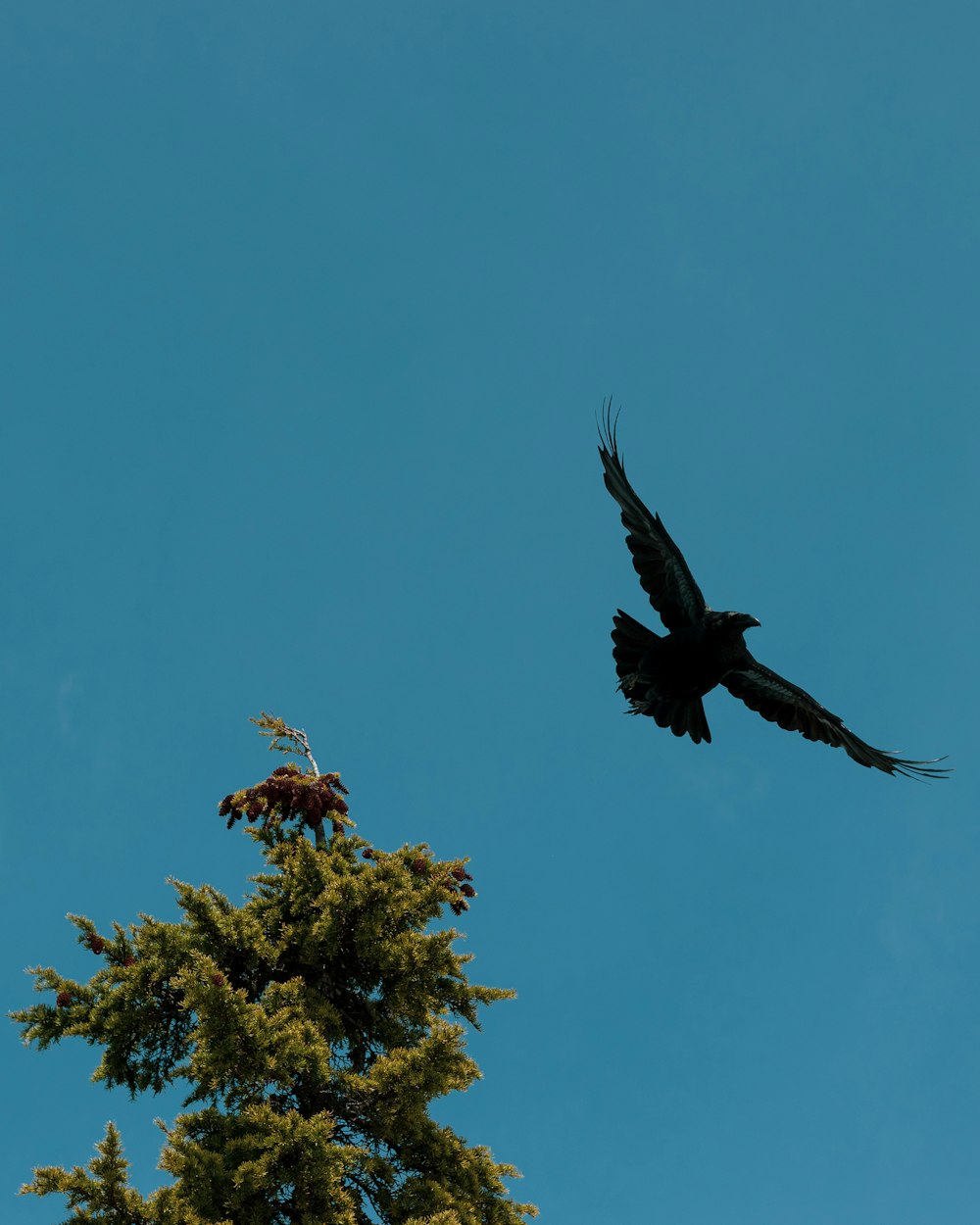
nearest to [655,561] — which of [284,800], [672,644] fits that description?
[672,644]

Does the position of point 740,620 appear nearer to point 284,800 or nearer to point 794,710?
point 794,710

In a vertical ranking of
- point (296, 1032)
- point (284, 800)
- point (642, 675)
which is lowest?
point (296, 1032)

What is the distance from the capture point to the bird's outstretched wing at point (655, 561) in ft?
36.3

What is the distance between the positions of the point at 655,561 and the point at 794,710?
2.77m

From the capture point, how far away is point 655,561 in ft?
36.7

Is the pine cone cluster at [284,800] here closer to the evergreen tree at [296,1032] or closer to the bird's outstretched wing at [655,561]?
the evergreen tree at [296,1032]

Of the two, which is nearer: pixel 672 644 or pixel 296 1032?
pixel 296 1032

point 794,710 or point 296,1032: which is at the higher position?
point 794,710

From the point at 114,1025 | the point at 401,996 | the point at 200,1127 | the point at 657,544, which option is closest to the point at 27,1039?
Answer: the point at 114,1025

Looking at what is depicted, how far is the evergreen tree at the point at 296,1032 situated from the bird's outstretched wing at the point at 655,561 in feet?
12.3

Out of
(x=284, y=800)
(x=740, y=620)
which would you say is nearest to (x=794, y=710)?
(x=740, y=620)

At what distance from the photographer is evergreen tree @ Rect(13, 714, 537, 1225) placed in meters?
7.95

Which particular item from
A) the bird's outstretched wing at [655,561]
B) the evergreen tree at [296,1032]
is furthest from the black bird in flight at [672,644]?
the evergreen tree at [296,1032]

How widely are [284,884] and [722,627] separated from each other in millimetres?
5616
